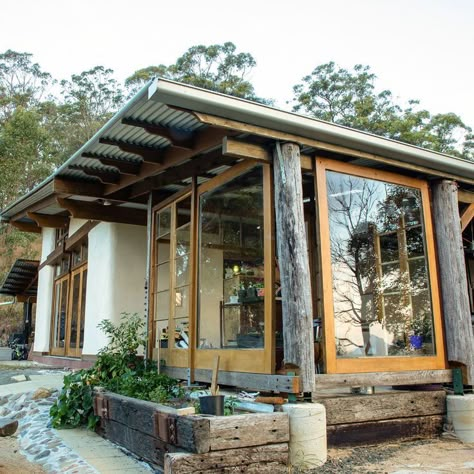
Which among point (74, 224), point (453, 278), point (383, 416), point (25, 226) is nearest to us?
point (383, 416)

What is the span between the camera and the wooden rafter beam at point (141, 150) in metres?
5.04

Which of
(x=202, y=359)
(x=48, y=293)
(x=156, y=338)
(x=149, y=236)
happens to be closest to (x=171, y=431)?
(x=202, y=359)

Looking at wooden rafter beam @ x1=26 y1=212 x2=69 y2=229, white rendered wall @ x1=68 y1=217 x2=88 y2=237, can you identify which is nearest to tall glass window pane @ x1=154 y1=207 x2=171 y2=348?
white rendered wall @ x1=68 y1=217 x2=88 y2=237

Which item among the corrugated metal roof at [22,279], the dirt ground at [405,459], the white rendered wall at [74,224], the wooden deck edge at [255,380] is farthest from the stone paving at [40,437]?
the corrugated metal roof at [22,279]

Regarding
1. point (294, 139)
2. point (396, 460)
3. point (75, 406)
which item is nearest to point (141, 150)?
point (294, 139)

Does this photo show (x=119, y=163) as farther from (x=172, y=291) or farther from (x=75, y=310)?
(x=75, y=310)

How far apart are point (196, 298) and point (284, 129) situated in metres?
2.00

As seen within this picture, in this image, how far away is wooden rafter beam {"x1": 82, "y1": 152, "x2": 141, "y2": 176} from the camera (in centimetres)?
548

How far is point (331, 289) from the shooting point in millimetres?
4270

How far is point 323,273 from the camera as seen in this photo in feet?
13.9

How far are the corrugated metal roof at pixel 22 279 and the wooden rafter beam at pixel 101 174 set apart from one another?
785 centimetres

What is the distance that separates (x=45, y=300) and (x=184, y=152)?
7438mm

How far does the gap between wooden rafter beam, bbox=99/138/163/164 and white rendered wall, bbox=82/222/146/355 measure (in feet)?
8.46

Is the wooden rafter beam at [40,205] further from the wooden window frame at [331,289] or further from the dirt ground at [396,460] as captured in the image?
the wooden window frame at [331,289]
